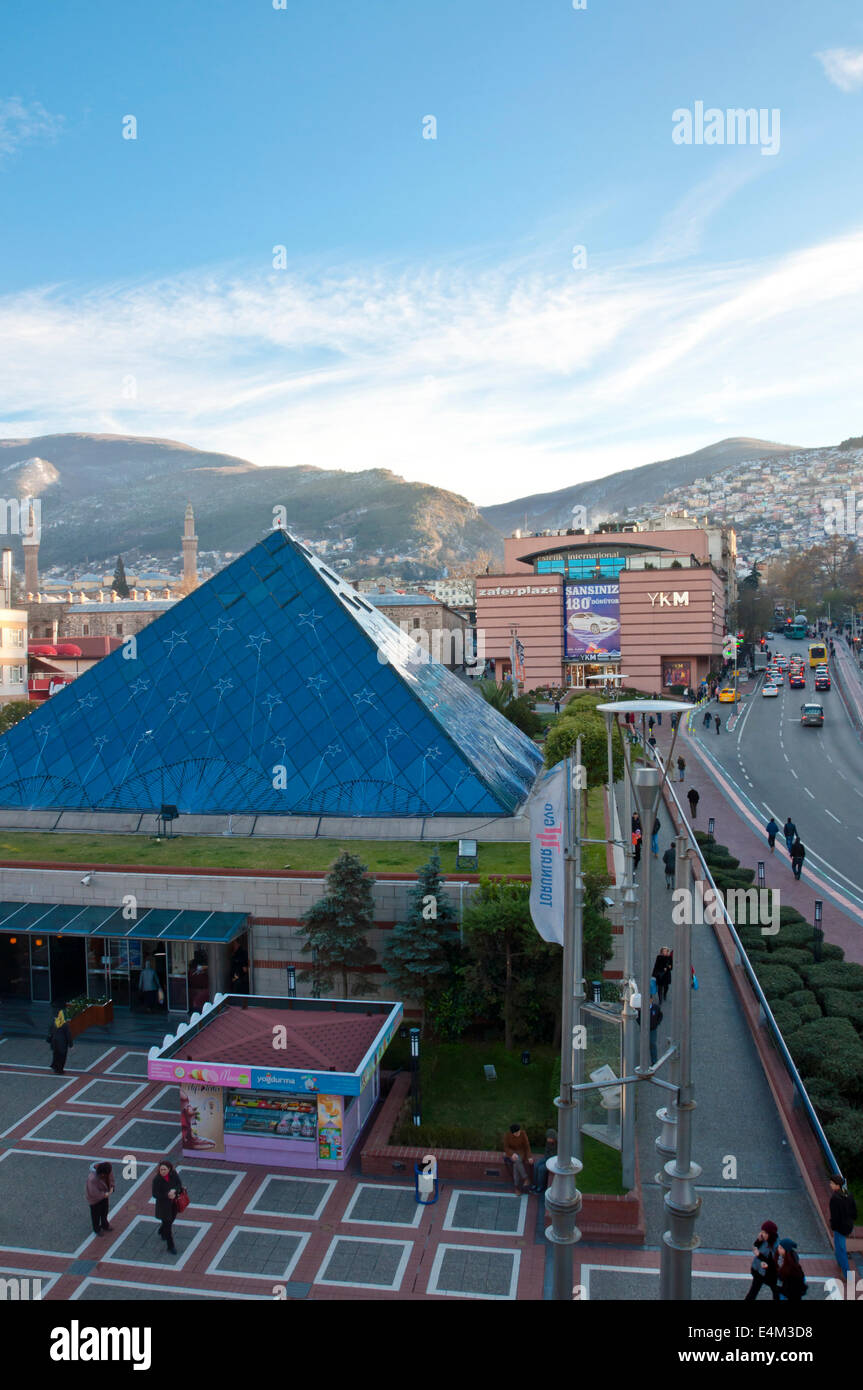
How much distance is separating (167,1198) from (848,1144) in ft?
30.6

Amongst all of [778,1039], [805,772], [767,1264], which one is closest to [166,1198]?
[767,1264]

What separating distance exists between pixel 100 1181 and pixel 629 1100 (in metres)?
7.25

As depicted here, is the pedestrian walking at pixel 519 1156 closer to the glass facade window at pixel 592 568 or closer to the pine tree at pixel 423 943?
the pine tree at pixel 423 943

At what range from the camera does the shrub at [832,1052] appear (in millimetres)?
14445

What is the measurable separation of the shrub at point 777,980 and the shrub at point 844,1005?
0.62 metres

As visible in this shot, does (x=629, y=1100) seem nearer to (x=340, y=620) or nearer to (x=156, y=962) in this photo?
(x=156, y=962)

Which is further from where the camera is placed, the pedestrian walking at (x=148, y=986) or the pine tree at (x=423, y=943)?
the pedestrian walking at (x=148, y=986)

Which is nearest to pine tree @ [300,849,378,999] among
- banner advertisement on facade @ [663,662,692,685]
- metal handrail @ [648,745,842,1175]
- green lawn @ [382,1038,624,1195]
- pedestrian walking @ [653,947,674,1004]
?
green lawn @ [382,1038,624,1195]

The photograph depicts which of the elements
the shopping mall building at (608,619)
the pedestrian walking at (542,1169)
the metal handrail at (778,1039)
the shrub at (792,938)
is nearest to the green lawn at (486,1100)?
the pedestrian walking at (542,1169)

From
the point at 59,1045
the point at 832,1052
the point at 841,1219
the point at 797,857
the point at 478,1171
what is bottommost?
the point at 478,1171

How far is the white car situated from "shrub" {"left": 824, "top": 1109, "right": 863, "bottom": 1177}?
226 feet

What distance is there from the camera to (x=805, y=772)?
4338 cm

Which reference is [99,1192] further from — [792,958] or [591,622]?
[591,622]

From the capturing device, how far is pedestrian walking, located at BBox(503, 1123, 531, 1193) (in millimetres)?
13367
